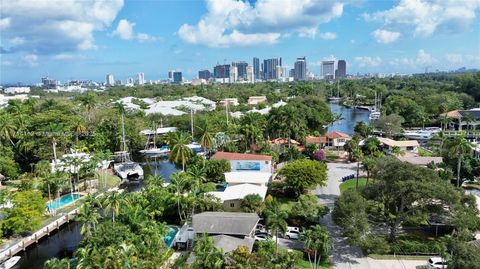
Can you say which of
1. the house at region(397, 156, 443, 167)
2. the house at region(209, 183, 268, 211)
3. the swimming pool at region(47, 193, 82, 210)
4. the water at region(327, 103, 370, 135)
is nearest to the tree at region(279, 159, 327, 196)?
the house at region(209, 183, 268, 211)

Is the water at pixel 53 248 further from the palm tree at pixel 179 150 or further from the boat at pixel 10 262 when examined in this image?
the palm tree at pixel 179 150

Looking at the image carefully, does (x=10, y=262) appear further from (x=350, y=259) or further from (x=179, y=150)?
(x=350, y=259)

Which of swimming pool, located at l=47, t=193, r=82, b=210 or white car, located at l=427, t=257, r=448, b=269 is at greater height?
white car, located at l=427, t=257, r=448, b=269

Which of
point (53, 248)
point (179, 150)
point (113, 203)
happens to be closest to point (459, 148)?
point (179, 150)

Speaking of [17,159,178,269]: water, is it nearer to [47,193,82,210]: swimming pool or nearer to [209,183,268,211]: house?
[47,193,82,210]: swimming pool

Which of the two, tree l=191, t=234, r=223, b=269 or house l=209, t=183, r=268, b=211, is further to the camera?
house l=209, t=183, r=268, b=211

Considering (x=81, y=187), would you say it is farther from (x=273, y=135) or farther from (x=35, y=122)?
(x=273, y=135)

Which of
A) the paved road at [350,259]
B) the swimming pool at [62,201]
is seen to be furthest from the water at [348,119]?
the swimming pool at [62,201]
